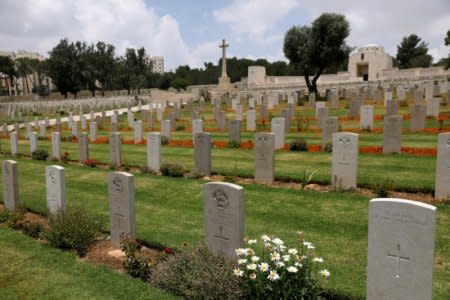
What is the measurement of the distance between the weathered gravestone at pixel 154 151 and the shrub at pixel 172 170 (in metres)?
0.57

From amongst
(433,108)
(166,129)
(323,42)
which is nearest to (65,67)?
(323,42)

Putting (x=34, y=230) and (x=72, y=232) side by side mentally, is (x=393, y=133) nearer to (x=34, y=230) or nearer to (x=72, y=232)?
(x=72, y=232)

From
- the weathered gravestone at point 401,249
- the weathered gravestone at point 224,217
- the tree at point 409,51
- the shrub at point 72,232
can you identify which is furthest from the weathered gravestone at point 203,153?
the tree at point 409,51

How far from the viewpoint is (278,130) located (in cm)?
1556

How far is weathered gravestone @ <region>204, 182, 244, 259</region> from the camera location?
613cm

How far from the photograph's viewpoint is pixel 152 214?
949cm

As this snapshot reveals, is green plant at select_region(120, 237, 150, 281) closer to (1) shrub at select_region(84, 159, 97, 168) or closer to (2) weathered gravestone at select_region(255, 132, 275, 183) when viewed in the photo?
(2) weathered gravestone at select_region(255, 132, 275, 183)

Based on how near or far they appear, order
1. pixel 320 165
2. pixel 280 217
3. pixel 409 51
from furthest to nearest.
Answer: pixel 409 51, pixel 320 165, pixel 280 217

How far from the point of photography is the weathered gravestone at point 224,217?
613 centimetres

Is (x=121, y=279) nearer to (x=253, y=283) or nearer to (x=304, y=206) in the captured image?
(x=253, y=283)

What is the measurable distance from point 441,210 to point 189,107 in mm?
31823

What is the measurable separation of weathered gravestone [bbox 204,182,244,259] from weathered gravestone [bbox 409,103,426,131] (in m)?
13.9

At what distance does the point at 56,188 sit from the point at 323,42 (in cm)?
3602

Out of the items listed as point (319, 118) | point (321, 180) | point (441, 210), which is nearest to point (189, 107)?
point (319, 118)
